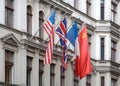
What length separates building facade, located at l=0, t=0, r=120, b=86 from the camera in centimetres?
3634

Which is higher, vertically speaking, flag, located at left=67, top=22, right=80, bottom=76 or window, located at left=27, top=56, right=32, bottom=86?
flag, located at left=67, top=22, right=80, bottom=76

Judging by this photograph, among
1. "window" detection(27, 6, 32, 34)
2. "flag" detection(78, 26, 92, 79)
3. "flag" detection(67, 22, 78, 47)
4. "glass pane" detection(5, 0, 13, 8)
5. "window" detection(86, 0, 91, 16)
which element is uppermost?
"window" detection(86, 0, 91, 16)

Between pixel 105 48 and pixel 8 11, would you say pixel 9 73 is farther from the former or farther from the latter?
pixel 105 48

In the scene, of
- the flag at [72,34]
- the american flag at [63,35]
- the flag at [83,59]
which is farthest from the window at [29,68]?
the flag at [83,59]

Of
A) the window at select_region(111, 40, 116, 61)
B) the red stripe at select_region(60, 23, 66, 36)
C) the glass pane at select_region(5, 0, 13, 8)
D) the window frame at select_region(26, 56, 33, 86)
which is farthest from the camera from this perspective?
the window at select_region(111, 40, 116, 61)

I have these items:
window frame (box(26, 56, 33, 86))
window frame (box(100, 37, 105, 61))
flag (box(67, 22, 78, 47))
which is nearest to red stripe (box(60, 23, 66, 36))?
flag (box(67, 22, 78, 47))

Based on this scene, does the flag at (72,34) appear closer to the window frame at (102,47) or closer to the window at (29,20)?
the window at (29,20)

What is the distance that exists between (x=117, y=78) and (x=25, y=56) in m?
17.7

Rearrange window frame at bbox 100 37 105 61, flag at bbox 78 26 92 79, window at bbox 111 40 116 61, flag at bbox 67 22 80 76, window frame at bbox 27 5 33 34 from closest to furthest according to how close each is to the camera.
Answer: window frame at bbox 27 5 33 34 → flag at bbox 78 26 92 79 → flag at bbox 67 22 80 76 → window frame at bbox 100 37 105 61 → window at bbox 111 40 116 61

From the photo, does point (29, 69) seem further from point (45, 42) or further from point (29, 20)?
point (29, 20)

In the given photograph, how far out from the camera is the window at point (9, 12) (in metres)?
36.2

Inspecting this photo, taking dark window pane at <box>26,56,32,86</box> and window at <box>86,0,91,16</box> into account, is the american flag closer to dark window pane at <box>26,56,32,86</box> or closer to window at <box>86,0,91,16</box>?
dark window pane at <box>26,56,32,86</box>

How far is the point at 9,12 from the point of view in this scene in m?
36.8

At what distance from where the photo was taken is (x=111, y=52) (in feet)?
170
